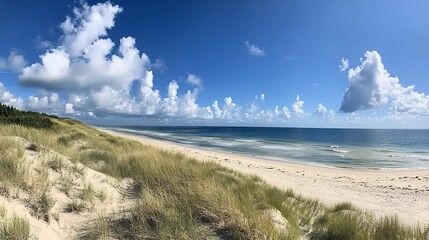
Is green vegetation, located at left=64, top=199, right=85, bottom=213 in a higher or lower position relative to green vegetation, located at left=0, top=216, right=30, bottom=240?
lower

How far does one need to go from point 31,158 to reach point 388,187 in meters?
18.2

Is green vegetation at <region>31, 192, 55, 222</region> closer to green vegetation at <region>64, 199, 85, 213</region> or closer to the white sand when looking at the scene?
the white sand

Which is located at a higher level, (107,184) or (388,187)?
(107,184)

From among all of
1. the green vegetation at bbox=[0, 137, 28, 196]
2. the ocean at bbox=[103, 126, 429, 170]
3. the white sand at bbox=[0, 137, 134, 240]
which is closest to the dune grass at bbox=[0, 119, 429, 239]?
the white sand at bbox=[0, 137, 134, 240]

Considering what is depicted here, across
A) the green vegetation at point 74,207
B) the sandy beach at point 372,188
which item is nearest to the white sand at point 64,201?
the green vegetation at point 74,207

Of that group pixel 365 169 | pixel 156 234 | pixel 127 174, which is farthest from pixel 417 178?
pixel 156 234

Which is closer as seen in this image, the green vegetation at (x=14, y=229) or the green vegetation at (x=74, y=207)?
the green vegetation at (x=14, y=229)

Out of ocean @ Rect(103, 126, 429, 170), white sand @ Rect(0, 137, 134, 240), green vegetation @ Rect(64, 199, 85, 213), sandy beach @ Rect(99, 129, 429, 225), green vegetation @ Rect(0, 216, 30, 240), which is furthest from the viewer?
ocean @ Rect(103, 126, 429, 170)

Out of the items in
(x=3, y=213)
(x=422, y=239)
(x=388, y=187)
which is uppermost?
(x=3, y=213)

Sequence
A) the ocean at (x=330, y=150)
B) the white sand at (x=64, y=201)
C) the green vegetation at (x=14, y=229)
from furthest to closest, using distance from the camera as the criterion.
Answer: the ocean at (x=330, y=150) < the white sand at (x=64, y=201) < the green vegetation at (x=14, y=229)

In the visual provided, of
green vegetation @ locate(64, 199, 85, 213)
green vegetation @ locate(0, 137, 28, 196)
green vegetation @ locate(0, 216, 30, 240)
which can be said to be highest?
green vegetation @ locate(0, 137, 28, 196)

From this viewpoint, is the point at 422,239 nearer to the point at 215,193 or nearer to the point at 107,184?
the point at 215,193

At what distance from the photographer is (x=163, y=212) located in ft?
16.8

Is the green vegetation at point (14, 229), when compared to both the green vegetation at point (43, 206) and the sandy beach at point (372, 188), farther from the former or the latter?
the sandy beach at point (372, 188)
